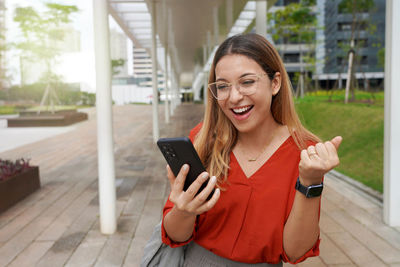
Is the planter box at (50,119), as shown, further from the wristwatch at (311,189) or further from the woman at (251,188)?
the wristwatch at (311,189)

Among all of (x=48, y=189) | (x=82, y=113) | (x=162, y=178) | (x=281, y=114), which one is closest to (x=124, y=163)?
(x=162, y=178)

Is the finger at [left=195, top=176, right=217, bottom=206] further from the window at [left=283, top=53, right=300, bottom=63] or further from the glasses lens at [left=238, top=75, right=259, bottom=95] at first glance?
the window at [left=283, top=53, right=300, bottom=63]

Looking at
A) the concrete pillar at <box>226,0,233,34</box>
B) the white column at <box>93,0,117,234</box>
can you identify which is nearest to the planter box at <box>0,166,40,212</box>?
the white column at <box>93,0,117,234</box>

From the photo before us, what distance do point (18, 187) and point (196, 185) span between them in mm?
4130

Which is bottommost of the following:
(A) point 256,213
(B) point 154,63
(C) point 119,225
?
(C) point 119,225

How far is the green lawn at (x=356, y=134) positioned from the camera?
229 inches

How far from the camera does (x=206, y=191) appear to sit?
117cm

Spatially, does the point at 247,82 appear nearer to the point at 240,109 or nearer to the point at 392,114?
the point at 240,109

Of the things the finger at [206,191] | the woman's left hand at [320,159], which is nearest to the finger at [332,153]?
the woman's left hand at [320,159]

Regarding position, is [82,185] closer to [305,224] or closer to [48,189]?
[48,189]

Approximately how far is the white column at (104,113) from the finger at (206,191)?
2.32 metres

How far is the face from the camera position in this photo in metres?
1.39

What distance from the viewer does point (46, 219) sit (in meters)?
3.91

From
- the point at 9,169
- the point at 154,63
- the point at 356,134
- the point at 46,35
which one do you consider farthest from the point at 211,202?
the point at 46,35
